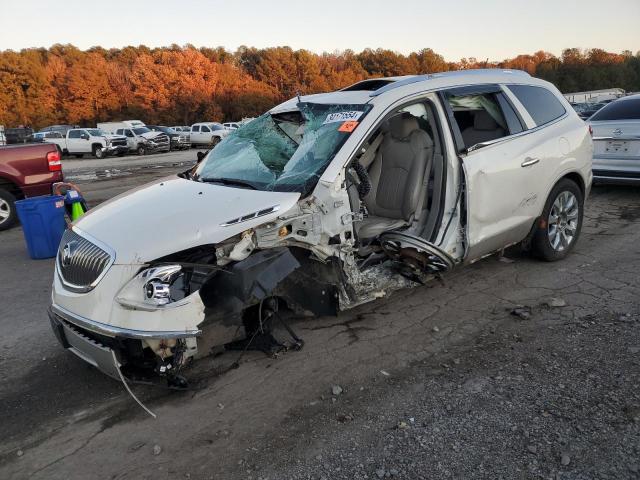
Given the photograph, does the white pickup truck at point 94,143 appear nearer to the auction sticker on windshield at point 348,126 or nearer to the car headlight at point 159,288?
the auction sticker on windshield at point 348,126

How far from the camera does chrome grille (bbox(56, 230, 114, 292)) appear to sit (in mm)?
3174

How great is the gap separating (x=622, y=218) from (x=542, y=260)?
264 cm

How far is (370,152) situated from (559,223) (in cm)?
216

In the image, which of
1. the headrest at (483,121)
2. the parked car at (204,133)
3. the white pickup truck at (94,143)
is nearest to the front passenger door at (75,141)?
the white pickup truck at (94,143)

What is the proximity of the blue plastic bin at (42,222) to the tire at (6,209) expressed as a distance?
2.32m

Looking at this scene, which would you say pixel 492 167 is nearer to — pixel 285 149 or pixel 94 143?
pixel 285 149

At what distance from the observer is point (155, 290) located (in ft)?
10.0

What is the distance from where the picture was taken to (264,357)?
3715 millimetres

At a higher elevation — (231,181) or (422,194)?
(231,181)

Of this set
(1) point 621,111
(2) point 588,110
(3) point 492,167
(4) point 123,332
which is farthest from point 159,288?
(2) point 588,110

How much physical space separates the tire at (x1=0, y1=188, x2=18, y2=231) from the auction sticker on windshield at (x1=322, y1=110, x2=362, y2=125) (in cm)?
692

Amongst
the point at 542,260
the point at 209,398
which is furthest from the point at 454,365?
the point at 542,260

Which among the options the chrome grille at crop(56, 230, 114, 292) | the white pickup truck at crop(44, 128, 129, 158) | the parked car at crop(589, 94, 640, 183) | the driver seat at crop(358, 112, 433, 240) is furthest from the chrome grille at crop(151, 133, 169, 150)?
the chrome grille at crop(56, 230, 114, 292)

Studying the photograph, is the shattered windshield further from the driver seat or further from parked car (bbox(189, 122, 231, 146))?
parked car (bbox(189, 122, 231, 146))
